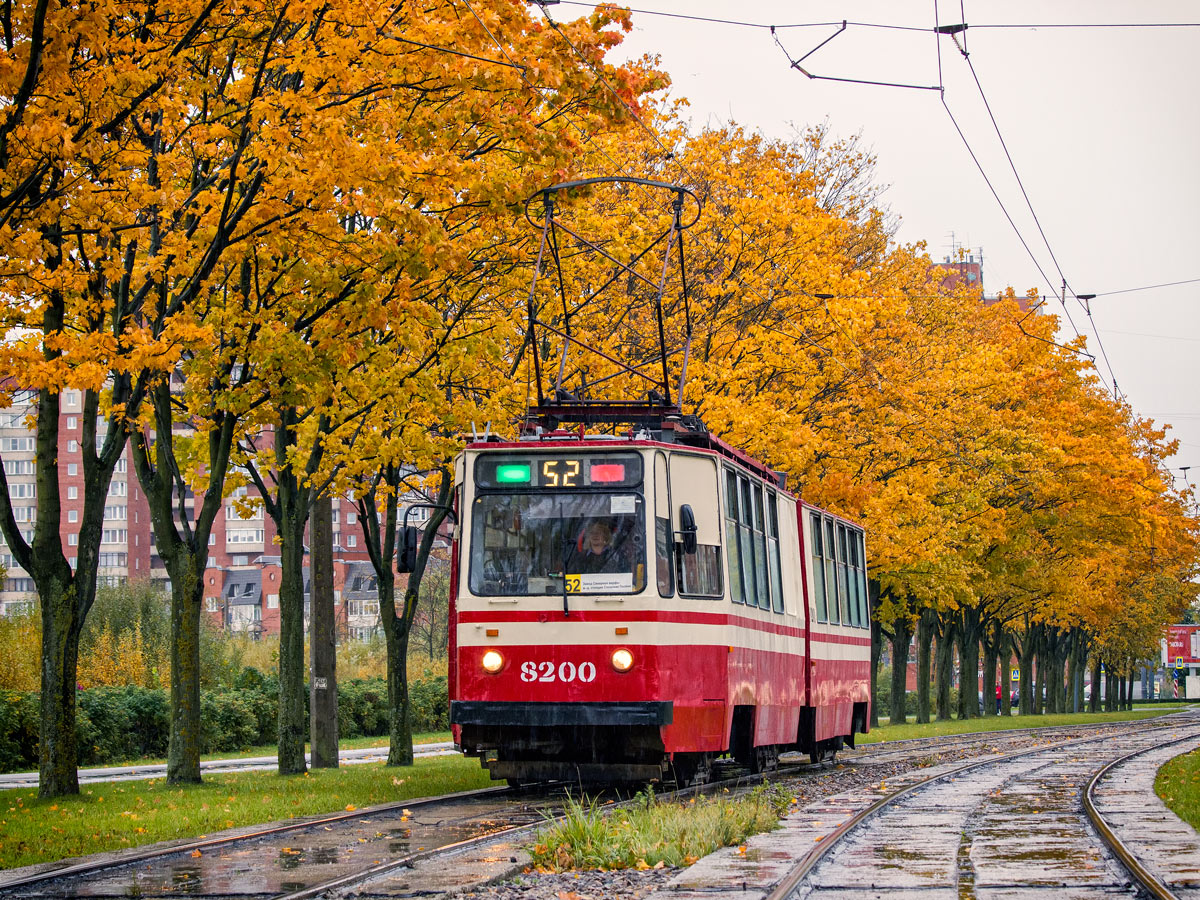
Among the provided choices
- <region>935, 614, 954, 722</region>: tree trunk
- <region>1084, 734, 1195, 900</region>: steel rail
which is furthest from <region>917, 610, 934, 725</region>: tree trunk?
<region>1084, 734, 1195, 900</region>: steel rail

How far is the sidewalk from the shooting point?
2442cm

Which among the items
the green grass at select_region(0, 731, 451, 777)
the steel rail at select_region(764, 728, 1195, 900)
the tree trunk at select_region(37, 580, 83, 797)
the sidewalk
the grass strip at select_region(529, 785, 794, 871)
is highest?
the tree trunk at select_region(37, 580, 83, 797)

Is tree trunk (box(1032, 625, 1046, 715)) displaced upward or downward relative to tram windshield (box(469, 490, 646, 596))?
downward

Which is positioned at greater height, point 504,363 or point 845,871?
point 504,363

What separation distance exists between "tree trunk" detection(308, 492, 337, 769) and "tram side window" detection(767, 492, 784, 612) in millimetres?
7223

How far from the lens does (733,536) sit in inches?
656

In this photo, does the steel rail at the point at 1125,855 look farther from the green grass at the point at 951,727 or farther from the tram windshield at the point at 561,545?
the green grass at the point at 951,727

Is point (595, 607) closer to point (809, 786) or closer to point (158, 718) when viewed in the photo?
point (809, 786)

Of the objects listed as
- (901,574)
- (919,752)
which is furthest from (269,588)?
(919,752)

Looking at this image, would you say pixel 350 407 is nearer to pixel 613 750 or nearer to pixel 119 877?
pixel 613 750

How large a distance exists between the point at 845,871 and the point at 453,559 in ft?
22.0

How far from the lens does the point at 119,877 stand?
34.1ft

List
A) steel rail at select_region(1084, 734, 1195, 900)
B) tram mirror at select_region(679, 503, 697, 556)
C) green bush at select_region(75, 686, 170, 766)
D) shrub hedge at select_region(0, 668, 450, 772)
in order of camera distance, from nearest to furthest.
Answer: steel rail at select_region(1084, 734, 1195, 900) → tram mirror at select_region(679, 503, 697, 556) → shrub hedge at select_region(0, 668, 450, 772) → green bush at select_region(75, 686, 170, 766)

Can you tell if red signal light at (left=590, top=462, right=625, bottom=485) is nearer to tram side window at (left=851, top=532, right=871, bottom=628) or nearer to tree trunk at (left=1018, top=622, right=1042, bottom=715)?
tram side window at (left=851, top=532, right=871, bottom=628)
